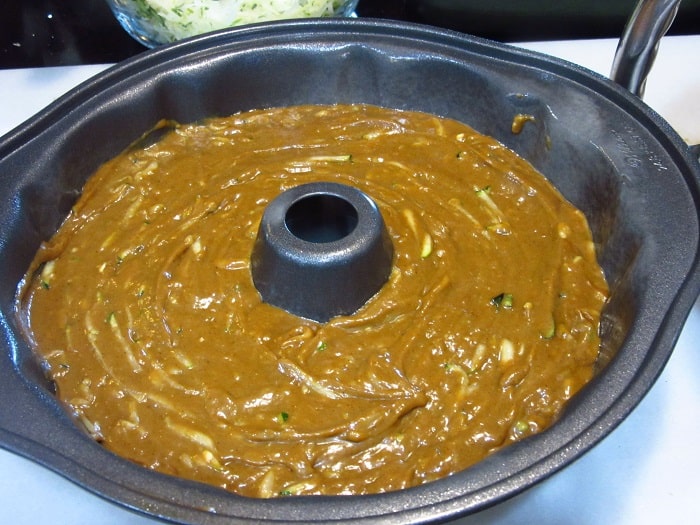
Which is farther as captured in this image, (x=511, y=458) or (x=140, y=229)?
(x=140, y=229)

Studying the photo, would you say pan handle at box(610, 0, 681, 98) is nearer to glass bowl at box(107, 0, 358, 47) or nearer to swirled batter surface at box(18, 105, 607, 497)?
swirled batter surface at box(18, 105, 607, 497)

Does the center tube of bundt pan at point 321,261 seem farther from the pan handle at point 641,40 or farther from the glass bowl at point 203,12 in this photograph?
the glass bowl at point 203,12

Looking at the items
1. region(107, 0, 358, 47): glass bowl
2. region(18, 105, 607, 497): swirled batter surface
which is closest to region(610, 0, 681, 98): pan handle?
region(18, 105, 607, 497): swirled batter surface

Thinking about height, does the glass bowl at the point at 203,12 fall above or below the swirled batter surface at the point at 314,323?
above

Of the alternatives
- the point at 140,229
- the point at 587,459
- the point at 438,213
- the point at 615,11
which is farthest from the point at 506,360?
the point at 615,11

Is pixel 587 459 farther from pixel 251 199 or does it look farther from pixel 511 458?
pixel 251 199

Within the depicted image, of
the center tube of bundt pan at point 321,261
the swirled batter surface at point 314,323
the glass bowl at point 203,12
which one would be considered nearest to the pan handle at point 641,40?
the swirled batter surface at point 314,323
